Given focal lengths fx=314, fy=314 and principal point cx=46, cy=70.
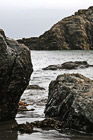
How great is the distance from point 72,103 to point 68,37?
5816 inches

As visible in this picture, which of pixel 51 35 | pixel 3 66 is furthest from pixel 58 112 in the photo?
pixel 51 35

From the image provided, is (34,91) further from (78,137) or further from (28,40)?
(28,40)

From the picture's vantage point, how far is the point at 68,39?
156125mm

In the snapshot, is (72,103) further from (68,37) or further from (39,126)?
(68,37)

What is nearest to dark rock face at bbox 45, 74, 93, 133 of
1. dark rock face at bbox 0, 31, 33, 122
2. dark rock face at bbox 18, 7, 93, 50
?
dark rock face at bbox 0, 31, 33, 122

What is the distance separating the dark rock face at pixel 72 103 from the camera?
8.91 metres

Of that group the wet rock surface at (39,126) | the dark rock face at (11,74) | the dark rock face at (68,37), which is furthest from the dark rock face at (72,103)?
the dark rock face at (68,37)

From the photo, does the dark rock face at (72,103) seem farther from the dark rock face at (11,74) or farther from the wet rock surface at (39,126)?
the dark rock face at (11,74)

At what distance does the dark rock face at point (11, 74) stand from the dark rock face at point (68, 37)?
5478 inches

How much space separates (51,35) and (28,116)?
468 feet

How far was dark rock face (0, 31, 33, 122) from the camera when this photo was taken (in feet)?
31.3

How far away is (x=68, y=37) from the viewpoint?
156 meters

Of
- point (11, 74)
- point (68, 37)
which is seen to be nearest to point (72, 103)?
point (11, 74)

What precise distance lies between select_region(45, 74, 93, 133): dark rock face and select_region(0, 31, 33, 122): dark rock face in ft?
4.60
